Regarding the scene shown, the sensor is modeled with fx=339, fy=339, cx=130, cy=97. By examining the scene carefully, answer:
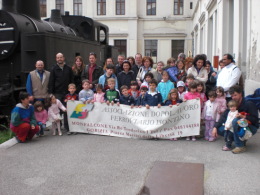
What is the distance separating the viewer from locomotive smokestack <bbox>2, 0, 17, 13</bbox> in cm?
832

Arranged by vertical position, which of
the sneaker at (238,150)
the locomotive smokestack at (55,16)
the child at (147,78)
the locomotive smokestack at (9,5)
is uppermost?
the locomotive smokestack at (55,16)

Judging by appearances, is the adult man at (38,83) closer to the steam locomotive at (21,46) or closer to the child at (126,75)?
the steam locomotive at (21,46)

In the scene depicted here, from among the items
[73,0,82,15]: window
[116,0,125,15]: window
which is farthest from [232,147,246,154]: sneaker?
[73,0,82,15]: window

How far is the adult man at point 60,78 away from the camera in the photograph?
22.9ft

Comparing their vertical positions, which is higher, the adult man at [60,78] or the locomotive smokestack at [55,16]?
the locomotive smokestack at [55,16]

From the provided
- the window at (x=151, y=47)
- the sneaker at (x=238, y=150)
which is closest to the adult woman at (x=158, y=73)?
the sneaker at (x=238, y=150)

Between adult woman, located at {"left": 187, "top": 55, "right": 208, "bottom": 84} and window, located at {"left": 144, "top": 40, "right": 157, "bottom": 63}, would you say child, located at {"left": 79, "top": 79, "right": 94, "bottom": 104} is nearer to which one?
adult woman, located at {"left": 187, "top": 55, "right": 208, "bottom": 84}

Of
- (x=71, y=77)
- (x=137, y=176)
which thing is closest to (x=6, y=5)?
(x=71, y=77)

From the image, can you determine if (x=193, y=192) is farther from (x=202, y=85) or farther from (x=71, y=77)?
(x=71, y=77)

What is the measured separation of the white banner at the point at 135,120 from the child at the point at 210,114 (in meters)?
0.17

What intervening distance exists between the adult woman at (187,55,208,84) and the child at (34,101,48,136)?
3.07m

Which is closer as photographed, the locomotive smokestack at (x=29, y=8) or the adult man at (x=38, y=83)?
the adult man at (x=38, y=83)

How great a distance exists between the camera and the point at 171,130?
6.25m

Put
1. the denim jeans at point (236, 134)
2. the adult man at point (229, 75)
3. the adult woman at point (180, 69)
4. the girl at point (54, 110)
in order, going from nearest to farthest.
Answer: the denim jeans at point (236, 134), the adult man at point (229, 75), the girl at point (54, 110), the adult woman at point (180, 69)
